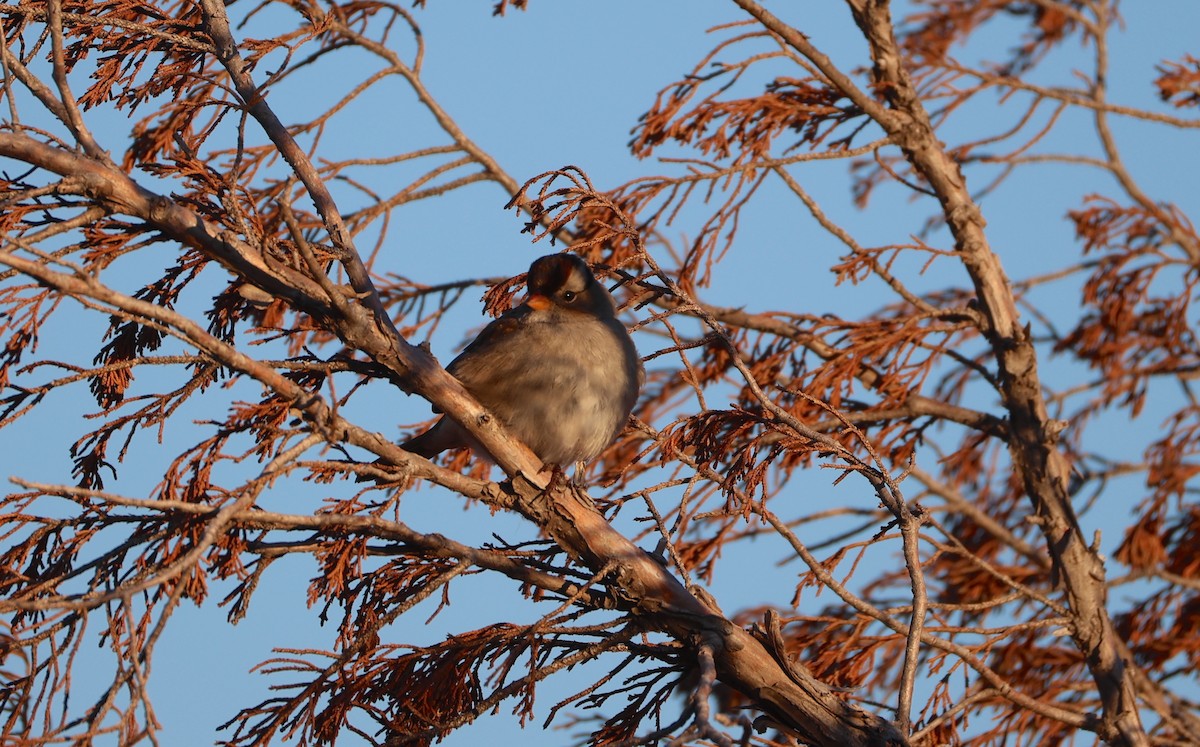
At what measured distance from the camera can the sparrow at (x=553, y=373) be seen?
4711mm

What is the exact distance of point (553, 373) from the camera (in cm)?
476

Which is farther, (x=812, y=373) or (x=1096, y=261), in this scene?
(x=1096, y=261)

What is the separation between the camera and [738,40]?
6.06 meters

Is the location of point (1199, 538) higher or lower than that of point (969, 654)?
higher

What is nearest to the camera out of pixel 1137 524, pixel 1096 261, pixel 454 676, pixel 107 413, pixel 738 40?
pixel 107 413

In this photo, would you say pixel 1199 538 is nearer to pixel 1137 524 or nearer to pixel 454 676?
pixel 1137 524

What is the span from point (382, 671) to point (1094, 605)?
10.5 ft

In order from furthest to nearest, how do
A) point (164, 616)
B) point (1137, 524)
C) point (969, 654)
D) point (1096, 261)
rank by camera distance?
point (1096, 261)
point (1137, 524)
point (969, 654)
point (164, 616)

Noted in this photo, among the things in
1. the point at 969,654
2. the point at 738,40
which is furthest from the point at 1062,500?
the point at 738,40

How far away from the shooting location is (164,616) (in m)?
2.80

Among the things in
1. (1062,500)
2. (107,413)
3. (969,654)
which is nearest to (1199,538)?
(1062,500)

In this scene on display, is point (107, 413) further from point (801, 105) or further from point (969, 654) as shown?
point (801, 105)

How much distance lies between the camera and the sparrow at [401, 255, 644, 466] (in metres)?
4.71

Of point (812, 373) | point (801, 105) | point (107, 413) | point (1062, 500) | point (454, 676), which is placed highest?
point (801, 105)
